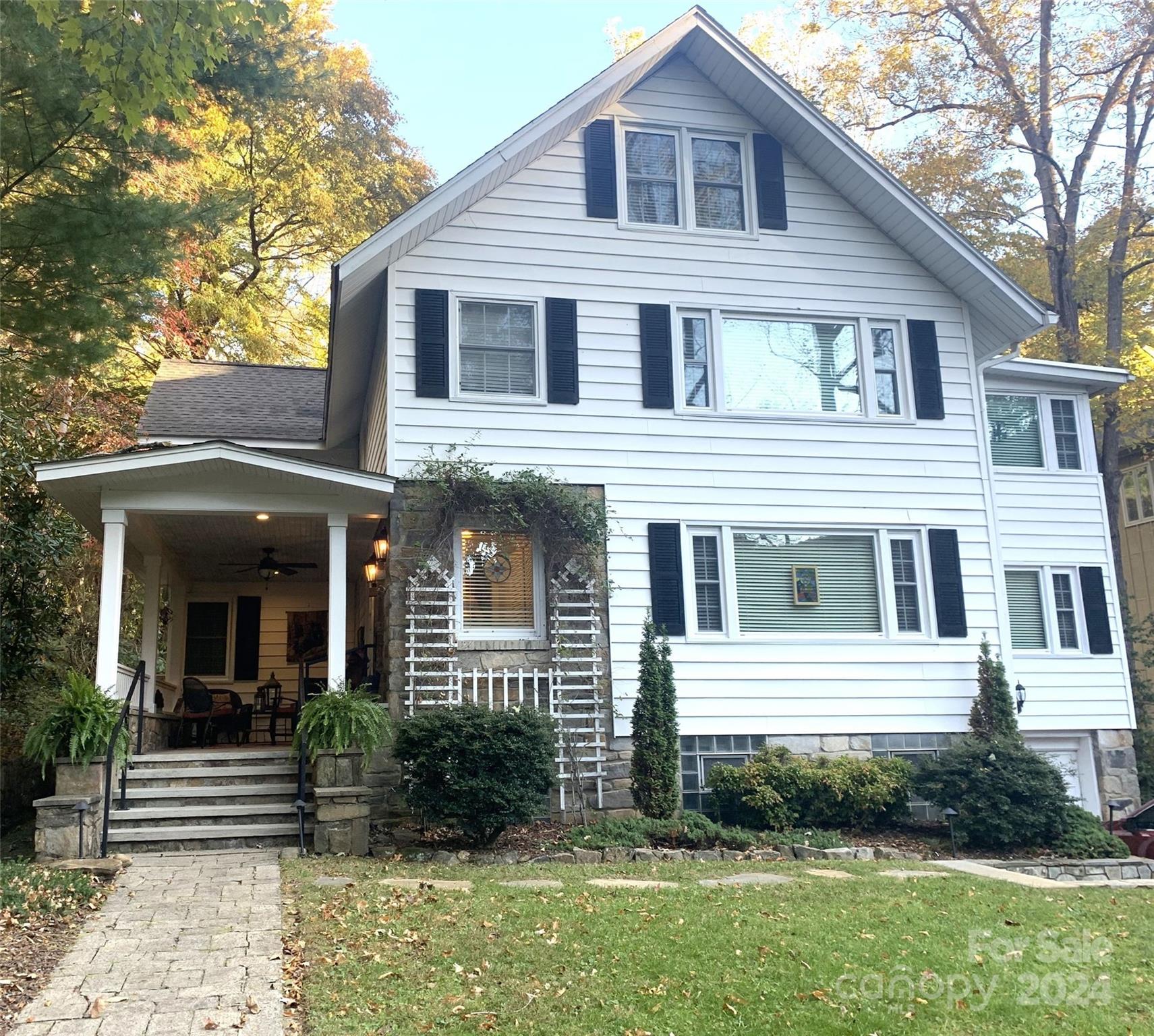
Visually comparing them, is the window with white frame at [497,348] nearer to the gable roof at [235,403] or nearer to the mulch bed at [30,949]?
the gable roof at [235,403]

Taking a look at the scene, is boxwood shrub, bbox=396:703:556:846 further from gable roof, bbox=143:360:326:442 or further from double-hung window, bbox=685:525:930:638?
gable roof, bbox=143:360:326:442

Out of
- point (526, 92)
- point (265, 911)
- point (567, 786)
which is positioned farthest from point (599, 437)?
point (526, 92)

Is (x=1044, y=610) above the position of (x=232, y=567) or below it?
below

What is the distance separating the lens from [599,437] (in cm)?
1130

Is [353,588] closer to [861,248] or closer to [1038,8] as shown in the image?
[861,248]

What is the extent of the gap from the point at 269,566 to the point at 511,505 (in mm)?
4400

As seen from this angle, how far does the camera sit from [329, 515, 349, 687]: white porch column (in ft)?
32.3

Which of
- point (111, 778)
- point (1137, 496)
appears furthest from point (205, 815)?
point (1137, 496)

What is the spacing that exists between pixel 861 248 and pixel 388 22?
15094 millimetres

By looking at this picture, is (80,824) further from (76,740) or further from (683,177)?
(683,177)

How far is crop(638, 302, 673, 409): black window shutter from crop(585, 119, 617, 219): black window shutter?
3.96 feet

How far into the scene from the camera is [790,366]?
1208 centimetres

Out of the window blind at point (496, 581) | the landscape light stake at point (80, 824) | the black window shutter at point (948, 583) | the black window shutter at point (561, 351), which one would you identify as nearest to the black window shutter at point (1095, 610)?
the black window shutter at point (948, 583)

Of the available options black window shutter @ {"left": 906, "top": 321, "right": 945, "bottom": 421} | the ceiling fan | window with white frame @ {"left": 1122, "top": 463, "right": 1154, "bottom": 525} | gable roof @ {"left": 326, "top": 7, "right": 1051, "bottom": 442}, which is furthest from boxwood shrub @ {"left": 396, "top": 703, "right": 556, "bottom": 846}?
window with white frame @ {"left": 1122, "top": 463, "right": 1154, "bottom": 525}
